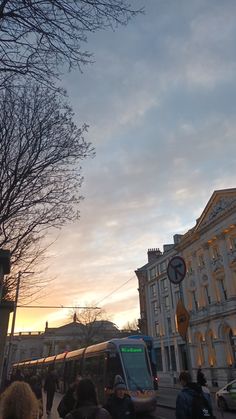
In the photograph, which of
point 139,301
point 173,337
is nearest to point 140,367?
point 173,337

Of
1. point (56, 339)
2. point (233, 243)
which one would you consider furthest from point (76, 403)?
point (56, 339)

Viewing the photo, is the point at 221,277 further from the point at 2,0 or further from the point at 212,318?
the point at 2,0

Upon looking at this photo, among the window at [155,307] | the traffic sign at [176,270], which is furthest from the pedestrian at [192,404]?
the window at [155,307]

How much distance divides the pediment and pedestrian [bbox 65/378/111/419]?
1371 inches

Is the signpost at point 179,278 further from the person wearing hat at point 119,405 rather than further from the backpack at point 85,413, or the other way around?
the backpack at point 85,413

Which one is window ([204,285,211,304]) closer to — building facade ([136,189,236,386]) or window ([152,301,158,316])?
building facade ([136,189,236,386])

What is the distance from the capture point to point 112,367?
55.6 ft

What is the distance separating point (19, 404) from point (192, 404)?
2756 mm

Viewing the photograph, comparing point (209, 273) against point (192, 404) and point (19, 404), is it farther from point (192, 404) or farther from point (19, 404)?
point (19, 404)

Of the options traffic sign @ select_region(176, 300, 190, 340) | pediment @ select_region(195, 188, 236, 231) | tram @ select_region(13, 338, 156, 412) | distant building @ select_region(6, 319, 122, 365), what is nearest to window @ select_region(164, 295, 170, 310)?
pediment @ select_region(195, 188, 236, 231)

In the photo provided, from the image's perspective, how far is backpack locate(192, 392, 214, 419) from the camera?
4.81m

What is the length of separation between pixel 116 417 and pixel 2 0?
6485 millimetres

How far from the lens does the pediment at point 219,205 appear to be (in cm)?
3841

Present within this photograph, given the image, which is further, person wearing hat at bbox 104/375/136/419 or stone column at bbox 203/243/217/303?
stone column at bbox 203/243/217/303
